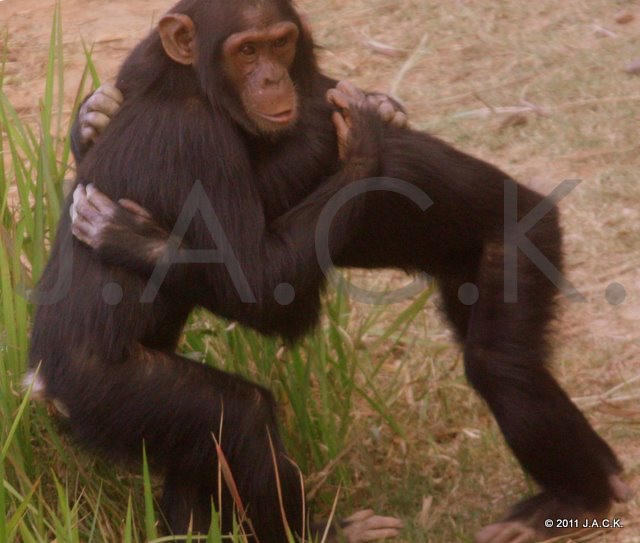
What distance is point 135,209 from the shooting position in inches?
129

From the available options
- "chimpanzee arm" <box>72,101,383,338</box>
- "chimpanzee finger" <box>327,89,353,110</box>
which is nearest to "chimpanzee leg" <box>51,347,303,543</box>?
"chimpanzee arm" <box>72,101,383,338</box>

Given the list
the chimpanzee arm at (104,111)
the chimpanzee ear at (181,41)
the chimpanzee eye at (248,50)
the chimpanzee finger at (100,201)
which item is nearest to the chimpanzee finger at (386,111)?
the chimpanzee arm at (104,111)

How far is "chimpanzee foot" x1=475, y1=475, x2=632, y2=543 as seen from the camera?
3.38 metres

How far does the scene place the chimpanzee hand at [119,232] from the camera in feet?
10.5

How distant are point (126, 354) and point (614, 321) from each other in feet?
6.32

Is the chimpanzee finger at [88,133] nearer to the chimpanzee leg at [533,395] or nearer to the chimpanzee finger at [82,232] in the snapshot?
the chimpanzee finger at [82,232]

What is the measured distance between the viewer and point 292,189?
3453mm

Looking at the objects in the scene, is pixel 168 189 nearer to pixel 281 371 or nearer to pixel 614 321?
pixel 281 371

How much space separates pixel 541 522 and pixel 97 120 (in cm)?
167

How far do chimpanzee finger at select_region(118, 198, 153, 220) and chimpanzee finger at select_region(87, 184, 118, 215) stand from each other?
0.03 metres

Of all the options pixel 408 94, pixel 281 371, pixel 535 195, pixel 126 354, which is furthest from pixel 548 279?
pixel 408 94

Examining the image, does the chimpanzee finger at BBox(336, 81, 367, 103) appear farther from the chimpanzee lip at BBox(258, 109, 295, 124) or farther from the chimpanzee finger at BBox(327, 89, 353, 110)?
the chimpanzee lip at BBox(258, 109, 295, 124)

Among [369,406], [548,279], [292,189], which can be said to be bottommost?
[369,406]

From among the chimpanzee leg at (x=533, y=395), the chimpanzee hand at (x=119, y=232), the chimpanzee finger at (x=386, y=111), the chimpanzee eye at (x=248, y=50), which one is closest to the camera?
the chimpanzee hand at (x=119, y=232)
